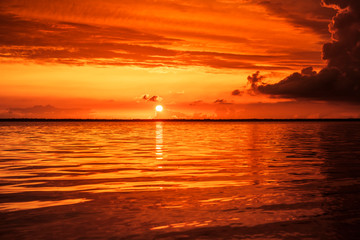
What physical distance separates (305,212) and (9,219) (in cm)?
957

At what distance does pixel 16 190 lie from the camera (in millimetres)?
18922

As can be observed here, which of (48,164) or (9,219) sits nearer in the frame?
(9,219)

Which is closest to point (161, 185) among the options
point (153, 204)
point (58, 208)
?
point (153, 204)

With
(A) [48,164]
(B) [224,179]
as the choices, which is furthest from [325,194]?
(A) [48,164]

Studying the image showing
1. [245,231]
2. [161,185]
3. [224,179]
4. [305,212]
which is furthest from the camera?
[224,179]

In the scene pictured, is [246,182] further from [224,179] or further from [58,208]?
[58,208]

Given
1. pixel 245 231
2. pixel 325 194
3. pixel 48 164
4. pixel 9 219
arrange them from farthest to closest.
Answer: pixel 48 164 < pixel 325 194 < pixel 9 219 < pixel 245 231

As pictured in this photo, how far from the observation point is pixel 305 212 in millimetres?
14508

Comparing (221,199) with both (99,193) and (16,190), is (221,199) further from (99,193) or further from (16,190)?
(16,190)

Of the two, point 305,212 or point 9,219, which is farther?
point 305,212

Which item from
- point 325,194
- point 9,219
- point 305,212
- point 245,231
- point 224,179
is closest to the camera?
point 245,231

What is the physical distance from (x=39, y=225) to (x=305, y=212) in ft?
28.0

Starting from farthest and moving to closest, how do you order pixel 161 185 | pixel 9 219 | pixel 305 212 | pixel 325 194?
pixel 161 185, pixel 325 194, pixel 305 212, pixel 9 219

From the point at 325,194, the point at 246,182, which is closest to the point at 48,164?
the point at 246,182
